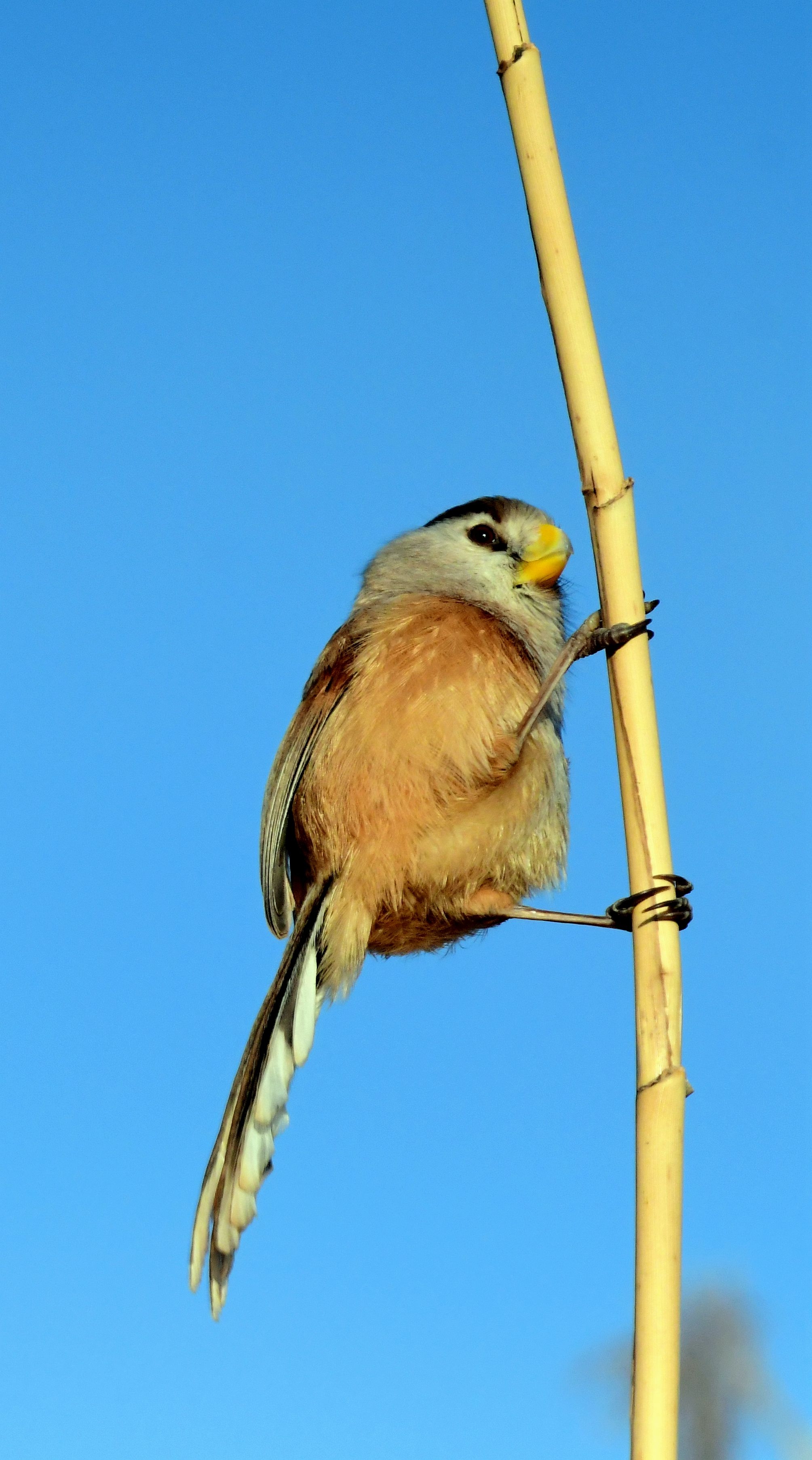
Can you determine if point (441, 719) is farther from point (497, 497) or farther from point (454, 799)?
point (497, 497)

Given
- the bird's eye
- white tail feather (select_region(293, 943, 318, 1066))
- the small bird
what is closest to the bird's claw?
the small bird

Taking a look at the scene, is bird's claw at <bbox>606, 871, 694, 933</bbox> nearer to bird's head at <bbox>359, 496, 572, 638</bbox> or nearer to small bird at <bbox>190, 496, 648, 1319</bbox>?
small bird at <bbox>190, 496, 648, 1319</bbox>

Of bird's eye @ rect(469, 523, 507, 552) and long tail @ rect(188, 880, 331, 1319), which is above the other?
bird's eye @ rect(469, 523, 507, 552)

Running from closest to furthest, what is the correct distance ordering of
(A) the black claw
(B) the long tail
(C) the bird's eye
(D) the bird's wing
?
(A) the black claw, (B) the long tail, (D) the bird's wing, (C) the bird's eye

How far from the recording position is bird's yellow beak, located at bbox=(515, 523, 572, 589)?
337 centimetres

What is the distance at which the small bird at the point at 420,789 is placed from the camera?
3.01 metres

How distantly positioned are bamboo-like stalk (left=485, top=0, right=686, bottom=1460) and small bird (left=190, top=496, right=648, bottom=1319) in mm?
627

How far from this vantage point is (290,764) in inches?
130

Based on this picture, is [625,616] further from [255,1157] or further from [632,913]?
[255,1157]

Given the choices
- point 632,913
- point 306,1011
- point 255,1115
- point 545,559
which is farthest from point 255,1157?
point 545,559

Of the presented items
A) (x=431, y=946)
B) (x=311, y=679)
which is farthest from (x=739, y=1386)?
(x=311, y=679)

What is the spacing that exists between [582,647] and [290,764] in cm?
93

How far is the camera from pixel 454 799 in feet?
9.92

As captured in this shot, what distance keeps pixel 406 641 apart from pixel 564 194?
1.26m
